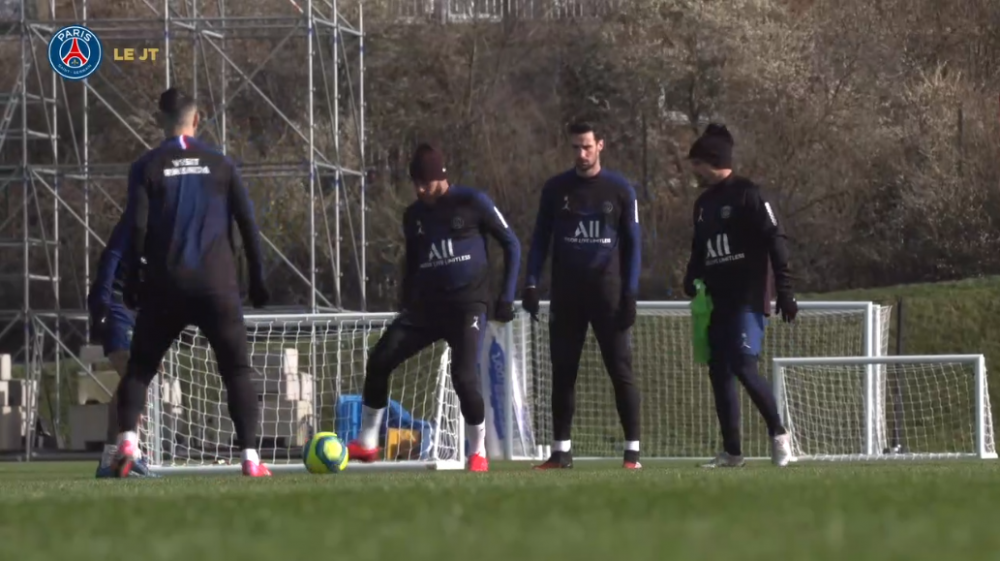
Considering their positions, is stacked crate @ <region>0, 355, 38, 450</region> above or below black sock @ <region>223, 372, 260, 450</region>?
above

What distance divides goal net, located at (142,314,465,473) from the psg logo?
350 inches

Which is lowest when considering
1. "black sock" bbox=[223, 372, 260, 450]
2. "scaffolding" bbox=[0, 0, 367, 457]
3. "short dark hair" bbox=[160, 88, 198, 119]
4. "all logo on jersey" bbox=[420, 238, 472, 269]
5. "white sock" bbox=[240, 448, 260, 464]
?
"white sock" bbox=[240, 448, 260, 464]

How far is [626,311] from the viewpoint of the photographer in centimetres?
1048

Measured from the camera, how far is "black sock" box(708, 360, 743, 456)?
10352 mm

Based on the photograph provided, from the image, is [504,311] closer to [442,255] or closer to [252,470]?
[442,255]

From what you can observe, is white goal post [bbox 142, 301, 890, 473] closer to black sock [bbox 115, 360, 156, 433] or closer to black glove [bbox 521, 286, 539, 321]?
black glove [bbox 521, 286, 539, 321]

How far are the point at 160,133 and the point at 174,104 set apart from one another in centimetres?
2331

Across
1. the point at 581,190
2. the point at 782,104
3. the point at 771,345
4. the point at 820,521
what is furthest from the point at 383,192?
Result: the point at 820,521

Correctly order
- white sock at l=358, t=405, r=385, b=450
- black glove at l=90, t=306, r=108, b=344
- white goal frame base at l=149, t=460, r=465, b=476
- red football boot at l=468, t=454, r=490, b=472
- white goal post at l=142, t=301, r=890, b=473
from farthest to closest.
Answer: white goal post at l=142, t=301, r=890, b=473 → white goal frame base at l=149, t=460, r=465, b=476 → white sock at l=358, t=405, r=385, b=450 → red football boot at l=468, t=454, r=490, b=472 → black glove at l=90, t=306, r=108, b=344

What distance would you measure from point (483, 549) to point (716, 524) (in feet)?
2.64

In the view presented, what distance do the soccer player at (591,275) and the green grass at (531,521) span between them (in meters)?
3.37

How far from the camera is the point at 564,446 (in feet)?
34.8

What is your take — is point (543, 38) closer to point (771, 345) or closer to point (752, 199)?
point (771, 345)

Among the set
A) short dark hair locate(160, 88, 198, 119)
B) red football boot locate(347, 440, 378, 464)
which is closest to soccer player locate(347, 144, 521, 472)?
red football boot locate(347, 440, 378, 464)
